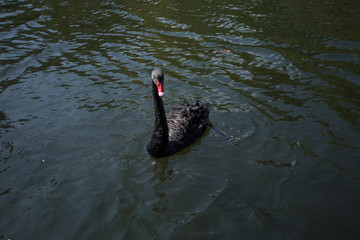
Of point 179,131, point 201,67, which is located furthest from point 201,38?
point 179,131

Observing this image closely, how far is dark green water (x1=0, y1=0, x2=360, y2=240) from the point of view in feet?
13.1

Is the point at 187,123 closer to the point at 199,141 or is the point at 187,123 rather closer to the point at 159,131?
the point at 199,141

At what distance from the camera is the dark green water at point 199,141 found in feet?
13.1

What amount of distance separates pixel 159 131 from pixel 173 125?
704 mm

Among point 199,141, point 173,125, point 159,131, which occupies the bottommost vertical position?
point 199,141

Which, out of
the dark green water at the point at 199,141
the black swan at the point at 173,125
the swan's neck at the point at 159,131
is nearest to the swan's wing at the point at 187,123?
the black swan at the point at 173,125

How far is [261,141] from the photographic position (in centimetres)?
538

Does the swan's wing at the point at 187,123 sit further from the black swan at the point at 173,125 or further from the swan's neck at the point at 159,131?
the swan's neck at the point at 159,131

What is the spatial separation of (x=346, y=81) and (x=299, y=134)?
2243 millimetres

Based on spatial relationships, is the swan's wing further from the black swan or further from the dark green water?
the dark green water

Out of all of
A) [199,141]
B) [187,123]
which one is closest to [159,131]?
[187,123]

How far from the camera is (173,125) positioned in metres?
5.58

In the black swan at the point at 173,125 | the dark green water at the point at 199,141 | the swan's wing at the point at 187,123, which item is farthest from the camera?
the swan's wing at the point at 187,123

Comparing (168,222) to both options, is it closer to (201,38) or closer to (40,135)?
(40,135)
